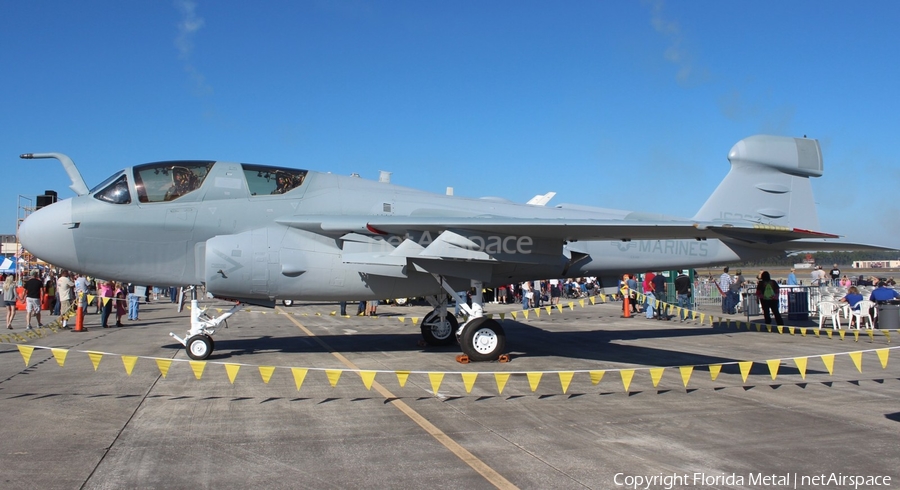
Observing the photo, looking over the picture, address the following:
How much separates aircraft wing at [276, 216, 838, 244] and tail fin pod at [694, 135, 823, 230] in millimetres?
3039

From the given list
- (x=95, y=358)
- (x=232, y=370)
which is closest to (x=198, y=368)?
(x=232, y=370)

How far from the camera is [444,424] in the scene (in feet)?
23.3

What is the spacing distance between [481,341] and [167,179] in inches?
256

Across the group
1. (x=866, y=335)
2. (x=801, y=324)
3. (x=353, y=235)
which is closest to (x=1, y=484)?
(x=353, y=235)

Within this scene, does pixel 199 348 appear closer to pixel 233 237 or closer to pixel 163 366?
pixel 163 366

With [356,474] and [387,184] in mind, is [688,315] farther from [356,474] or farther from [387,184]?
[356,474]

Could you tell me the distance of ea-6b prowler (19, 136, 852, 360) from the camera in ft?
36.3

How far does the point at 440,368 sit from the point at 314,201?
3991mm

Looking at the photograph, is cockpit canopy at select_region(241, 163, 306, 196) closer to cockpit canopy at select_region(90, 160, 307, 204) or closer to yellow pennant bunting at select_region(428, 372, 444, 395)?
cockpit canopy at select_region(90, 160, 307, 204)

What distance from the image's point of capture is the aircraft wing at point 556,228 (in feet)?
32.3

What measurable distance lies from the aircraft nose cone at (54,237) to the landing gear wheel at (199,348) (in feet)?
7.96

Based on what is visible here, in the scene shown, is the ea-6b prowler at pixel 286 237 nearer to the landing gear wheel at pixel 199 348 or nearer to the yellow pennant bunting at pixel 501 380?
the landing gear wheel at pixel 199 348

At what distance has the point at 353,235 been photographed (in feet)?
38.0

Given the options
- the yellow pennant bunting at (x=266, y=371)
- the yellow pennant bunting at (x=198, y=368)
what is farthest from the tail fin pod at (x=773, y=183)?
the yellow pennant bunting at (x=198, y=368)
